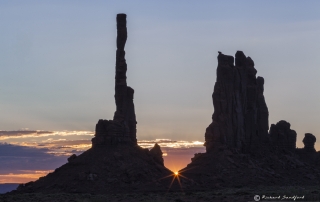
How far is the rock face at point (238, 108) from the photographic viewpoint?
478 feet

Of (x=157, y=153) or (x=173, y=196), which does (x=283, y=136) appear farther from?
(x=173, y=196)

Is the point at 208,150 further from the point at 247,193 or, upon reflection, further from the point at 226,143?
the point at 247,193

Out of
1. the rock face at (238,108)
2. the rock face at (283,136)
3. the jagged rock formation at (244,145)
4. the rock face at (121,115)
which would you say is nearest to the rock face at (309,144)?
the jagged rock formation at (244,145)

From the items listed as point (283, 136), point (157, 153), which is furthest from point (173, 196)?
point (283, 136)

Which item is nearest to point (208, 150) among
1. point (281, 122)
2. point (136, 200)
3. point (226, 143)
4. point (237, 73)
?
point (226, 143)

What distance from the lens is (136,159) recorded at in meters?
128

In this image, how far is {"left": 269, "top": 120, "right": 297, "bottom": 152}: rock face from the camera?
161 m

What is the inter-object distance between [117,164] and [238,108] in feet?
107

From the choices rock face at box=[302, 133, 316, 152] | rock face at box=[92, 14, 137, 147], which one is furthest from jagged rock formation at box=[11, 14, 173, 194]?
rock face at box=[302, 133, 316, 152]

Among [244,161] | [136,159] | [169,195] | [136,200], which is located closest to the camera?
[136,200]

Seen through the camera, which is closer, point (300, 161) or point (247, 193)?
point (247, 193)

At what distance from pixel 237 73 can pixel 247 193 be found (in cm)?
4602

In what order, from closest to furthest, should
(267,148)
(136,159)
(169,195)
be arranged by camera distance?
1. (169,195)
2. (136,159)
3. (267,148)

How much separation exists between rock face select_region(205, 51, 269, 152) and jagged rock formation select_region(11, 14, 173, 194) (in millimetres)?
15592
